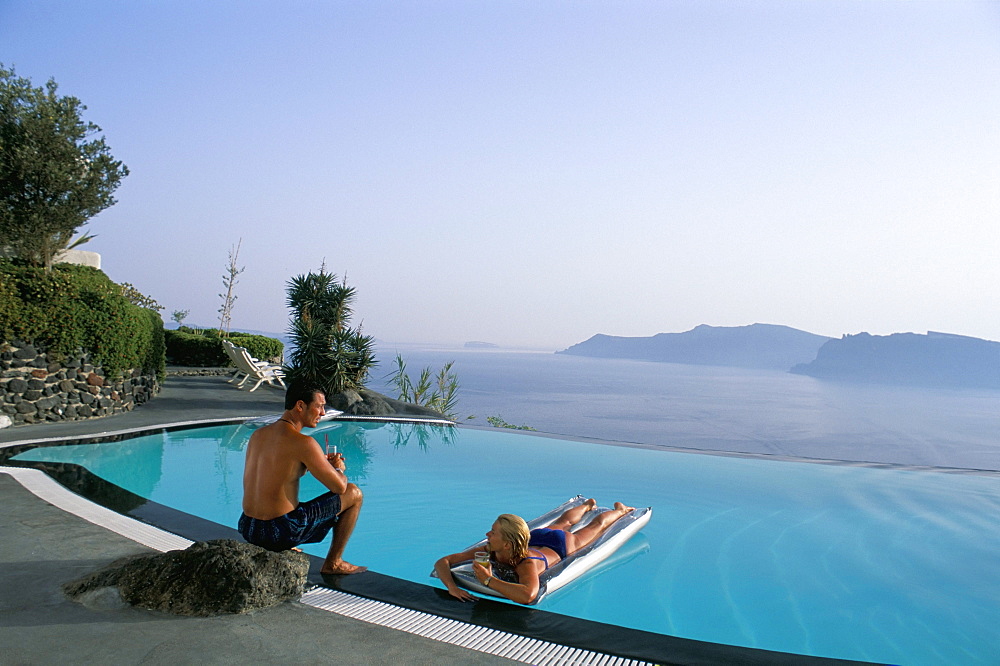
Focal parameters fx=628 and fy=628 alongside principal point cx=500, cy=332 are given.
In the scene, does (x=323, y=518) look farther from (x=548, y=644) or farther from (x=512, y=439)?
(x=512, y=439)

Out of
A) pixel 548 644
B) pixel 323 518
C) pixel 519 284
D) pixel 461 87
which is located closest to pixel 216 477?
pixel 323 518

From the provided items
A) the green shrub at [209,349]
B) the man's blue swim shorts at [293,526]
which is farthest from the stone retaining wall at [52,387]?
the green shrub at [209,349]

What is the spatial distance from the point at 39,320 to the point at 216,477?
A: 135 inches

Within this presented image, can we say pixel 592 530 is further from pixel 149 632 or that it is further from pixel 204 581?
pixel 149 632

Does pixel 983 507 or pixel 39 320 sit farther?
pixel 39 320

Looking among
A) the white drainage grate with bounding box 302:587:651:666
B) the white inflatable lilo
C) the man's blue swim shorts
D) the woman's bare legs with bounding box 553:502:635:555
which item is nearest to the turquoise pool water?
the white inflatable lilo

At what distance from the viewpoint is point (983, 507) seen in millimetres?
6715

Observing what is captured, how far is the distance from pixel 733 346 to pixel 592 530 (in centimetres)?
8354

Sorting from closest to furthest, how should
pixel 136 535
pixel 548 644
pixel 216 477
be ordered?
pixel 548 644 < pixel 136 535 < pixel 216 477

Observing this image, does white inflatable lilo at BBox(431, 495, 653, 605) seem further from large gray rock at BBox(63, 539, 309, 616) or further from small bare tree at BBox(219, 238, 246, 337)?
small bare tree at BBox(219, 238, 246, 337)

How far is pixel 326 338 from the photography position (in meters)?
12.4

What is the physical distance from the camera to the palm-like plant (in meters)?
12.1

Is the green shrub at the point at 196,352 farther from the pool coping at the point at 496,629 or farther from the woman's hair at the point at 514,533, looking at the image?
the woman's hair at the point at 514,533

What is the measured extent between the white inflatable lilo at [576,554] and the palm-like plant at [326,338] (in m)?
8.00
